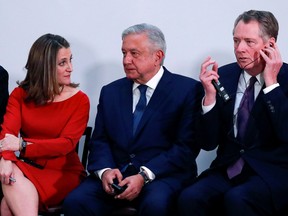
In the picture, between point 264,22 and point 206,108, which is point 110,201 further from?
point 264,22

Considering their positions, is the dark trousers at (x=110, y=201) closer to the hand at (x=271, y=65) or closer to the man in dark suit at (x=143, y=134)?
the man in dark suit at (x=143, y=134)

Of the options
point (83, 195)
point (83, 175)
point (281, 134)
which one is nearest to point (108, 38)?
point (83, 175)

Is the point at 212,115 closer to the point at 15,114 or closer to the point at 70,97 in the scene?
the point at 70,97

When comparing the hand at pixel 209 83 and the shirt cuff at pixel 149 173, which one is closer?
the hand at pixel 209 83

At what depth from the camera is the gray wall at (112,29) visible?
3979 millimetres

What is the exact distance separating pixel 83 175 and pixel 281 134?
1200 millimetres

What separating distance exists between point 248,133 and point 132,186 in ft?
2.08

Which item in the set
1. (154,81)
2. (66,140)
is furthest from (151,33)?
(66,140)

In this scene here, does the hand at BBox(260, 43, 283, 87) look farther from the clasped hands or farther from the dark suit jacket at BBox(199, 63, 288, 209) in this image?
the clasped hands

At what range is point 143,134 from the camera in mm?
3508

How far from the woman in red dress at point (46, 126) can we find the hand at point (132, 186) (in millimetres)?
443

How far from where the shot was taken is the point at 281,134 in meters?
3.14

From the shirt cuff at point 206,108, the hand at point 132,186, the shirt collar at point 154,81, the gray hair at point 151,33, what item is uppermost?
the gray hair at point 151,33

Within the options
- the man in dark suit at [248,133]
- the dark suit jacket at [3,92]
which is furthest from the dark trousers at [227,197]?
the dark suit jacket at [3,92]
